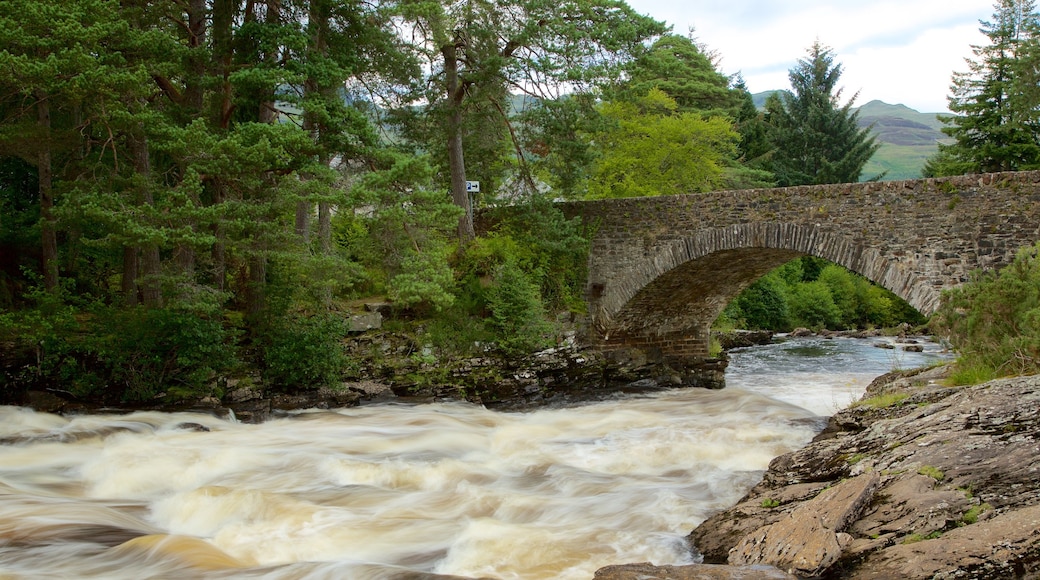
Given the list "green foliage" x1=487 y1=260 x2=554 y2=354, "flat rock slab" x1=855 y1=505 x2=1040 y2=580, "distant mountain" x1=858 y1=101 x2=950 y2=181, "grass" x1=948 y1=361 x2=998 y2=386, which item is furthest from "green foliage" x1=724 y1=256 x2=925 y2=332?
"distant mountain" x1=858 y1=101 x2=950 y2=181

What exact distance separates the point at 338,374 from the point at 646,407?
5.44 m

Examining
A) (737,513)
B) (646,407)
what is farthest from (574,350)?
(737,513)

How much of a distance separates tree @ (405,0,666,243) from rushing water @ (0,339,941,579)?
6.38 meters

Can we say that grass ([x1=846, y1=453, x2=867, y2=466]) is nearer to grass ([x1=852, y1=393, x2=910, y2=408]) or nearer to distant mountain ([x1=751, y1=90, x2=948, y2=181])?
grass ([x1=852, y1=393, x2=910, y2=408])

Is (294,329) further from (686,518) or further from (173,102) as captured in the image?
(686,518)

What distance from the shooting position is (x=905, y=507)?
5496 millimetres

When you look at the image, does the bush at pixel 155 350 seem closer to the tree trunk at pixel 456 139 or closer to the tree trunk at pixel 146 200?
the tree trunk at pixel 146 200

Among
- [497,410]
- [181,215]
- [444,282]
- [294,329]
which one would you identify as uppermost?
[181,215]

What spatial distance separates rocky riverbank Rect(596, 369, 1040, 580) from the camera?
4734mm

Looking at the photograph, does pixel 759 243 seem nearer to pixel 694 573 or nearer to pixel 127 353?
pixel 694 573

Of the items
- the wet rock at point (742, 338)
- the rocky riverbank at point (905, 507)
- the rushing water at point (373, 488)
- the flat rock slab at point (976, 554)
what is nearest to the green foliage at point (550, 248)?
the rushing water at point (373, 488)

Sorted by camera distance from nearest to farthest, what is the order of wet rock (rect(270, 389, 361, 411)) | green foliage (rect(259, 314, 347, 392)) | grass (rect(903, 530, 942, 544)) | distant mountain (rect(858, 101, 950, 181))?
grass (rect(903, 530, 942, 544)), wet rock (rect(270, 389, 361, 411)), green foliage (rect(259, 314, 347, 392)), distant mountain (rect(858, 101, 950, 181))

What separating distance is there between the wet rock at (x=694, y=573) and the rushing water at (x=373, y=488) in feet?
2.35

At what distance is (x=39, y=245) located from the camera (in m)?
15.1
